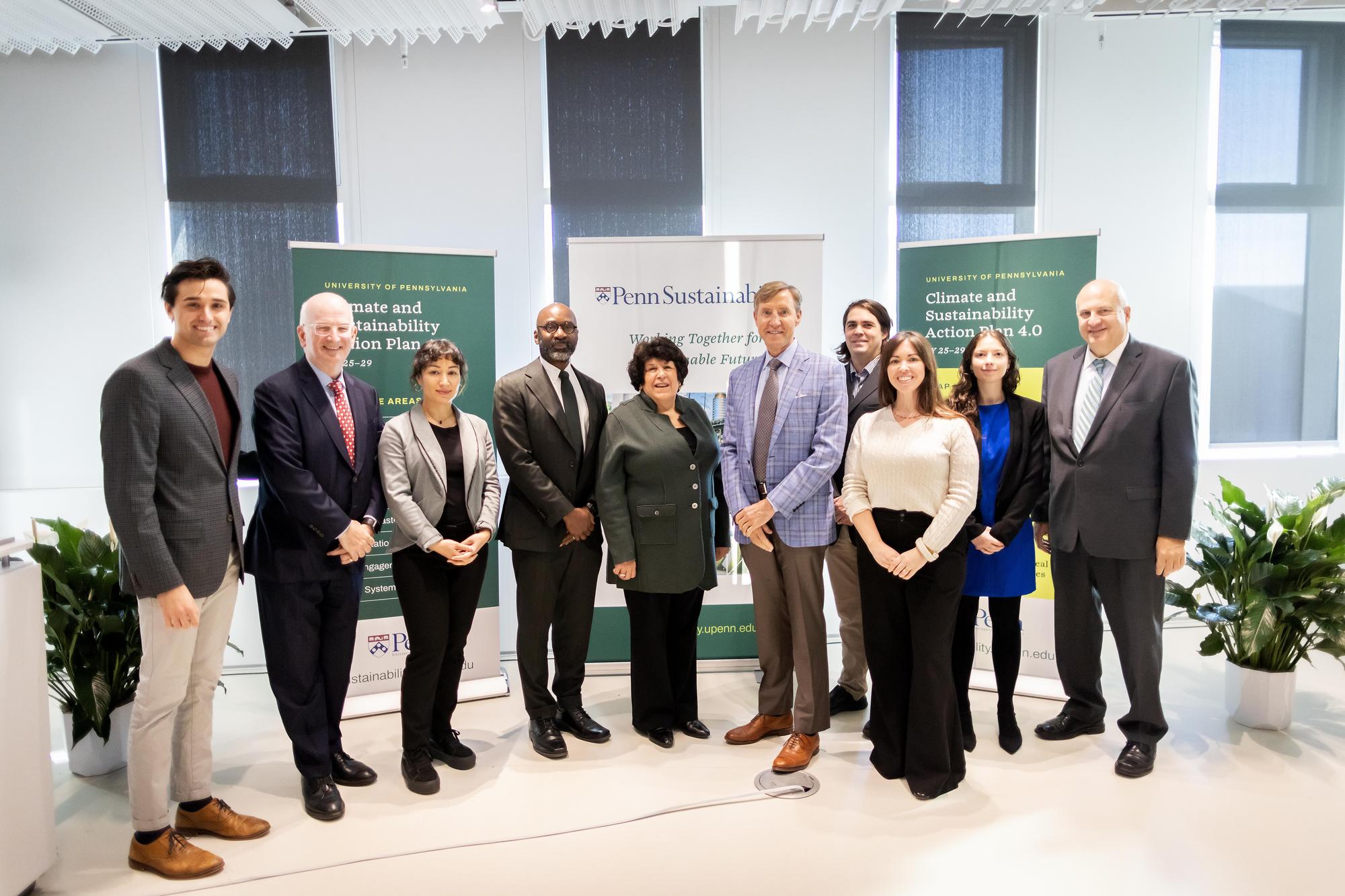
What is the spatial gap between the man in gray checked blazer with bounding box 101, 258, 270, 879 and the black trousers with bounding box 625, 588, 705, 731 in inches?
57.9

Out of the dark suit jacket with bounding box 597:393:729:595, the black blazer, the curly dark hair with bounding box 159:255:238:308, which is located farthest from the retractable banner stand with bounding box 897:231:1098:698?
the curly dark hair with bounding box 159:255:238:308

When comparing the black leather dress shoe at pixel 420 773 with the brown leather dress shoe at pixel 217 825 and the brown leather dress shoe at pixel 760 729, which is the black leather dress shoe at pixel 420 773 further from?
the brown leather dress shoe at pixel 760 729

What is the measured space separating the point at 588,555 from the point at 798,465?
0.95m

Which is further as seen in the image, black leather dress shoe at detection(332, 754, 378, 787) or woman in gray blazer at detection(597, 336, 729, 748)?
woman in gray blazer at detection(597, 336, 729, 748)

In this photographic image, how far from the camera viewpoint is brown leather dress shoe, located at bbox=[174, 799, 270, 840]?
259 centimetres

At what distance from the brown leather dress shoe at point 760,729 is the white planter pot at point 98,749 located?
2.43 meters

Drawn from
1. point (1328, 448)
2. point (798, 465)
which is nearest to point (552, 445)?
point (798, 465)

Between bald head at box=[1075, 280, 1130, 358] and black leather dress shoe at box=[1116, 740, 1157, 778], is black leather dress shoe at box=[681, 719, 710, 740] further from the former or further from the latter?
bald head at box=[1075, 280, 1130, 358]

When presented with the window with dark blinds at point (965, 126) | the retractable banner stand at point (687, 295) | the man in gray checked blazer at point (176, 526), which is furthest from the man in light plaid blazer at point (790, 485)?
the window with dark blinds at point (965, 126)

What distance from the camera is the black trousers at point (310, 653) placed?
2.69 metres

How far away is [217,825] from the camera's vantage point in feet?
8.51

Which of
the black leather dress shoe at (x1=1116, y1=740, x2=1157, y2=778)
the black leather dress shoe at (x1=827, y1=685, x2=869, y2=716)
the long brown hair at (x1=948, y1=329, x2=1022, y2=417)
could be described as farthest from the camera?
the black leather dress shoe at (x1=827, y1=685, x2=869, y2=716)

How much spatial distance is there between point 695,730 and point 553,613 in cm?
78

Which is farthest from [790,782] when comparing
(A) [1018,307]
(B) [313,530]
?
(A) [1018,307]
